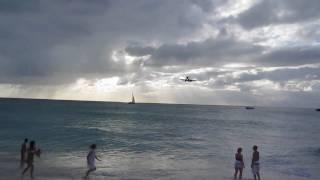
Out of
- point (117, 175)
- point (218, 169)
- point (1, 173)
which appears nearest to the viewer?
point (1, 173)

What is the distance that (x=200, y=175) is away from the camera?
26.1 metres

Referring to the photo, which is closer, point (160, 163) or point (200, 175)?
point (200, 175)

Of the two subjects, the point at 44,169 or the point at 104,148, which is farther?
the point at 104,148

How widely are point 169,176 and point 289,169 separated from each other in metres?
9.99

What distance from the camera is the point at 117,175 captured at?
81.2 ft

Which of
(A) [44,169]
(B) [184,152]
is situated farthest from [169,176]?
(B) [184,152]

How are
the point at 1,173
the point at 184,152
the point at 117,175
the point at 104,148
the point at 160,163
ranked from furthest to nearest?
1. the point at 104,148
2. the point at 184,152
3. the point at 160,163
4. the point at 117,175
5. the point at 1,173

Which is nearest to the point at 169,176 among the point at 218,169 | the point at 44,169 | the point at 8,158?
the point at 218,169

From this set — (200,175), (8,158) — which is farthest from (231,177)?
(8,158)

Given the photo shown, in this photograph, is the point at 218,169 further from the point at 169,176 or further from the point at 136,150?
the point at 136,150

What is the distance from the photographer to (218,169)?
95.8 feet

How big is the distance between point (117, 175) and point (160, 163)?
6.94m

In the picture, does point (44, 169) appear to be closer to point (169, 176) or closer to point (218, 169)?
point (169, 176)

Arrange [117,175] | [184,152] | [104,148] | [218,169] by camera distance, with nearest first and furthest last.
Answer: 1. [117,175]
2. [218,169]
3. [184,152]
4. [104,148]
